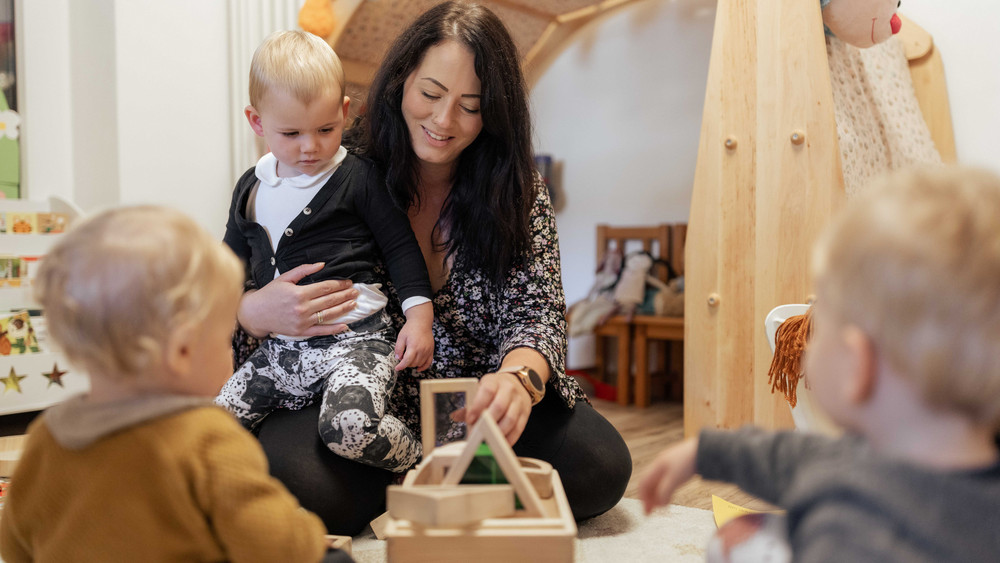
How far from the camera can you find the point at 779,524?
612 mm

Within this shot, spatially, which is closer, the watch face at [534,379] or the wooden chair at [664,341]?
the watch face at [534,379]

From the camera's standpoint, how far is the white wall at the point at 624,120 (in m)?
3.11

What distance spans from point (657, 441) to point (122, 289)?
1828 mm

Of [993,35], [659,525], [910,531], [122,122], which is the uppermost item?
[993,35]

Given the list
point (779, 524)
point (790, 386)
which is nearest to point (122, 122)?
point (790, 386)

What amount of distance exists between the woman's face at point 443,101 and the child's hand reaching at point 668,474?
2.38 ft

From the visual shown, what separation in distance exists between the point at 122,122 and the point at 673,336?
6.35 ft

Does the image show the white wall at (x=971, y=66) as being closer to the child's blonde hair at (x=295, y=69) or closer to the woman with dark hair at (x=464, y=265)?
the woman with dark hair at (x=464, y=265)

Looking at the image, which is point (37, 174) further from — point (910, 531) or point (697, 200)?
point (910, 531)

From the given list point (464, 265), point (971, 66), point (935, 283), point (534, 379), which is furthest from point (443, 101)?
point (971, 66)

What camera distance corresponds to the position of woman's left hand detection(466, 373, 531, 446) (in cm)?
86

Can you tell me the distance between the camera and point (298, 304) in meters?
1.19

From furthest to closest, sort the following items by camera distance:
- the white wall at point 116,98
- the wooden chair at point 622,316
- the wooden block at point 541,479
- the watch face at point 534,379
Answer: the wooden chair at point 622,316, the white wall at point 116,98, the watch face at point 534,379, the wooden block at point 541,479

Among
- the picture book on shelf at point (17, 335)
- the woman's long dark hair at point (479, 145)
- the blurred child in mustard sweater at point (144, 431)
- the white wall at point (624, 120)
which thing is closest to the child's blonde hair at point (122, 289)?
the blurred child in mustard sweater at point (144, 431)
